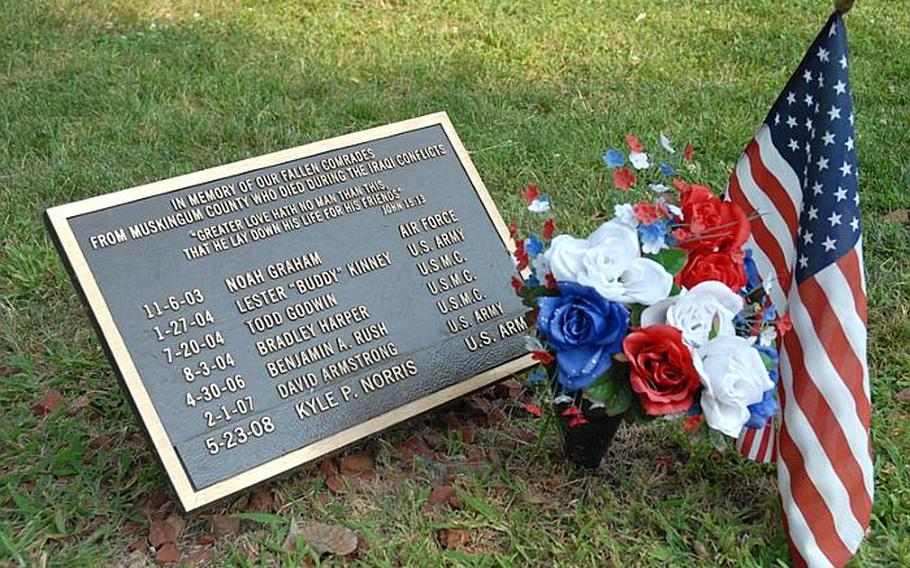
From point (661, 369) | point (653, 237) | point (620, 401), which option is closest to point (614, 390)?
point (620, 401)

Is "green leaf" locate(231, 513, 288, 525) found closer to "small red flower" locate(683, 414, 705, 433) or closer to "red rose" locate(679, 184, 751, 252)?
"small red flower" locate(683, 414, 705, 433)

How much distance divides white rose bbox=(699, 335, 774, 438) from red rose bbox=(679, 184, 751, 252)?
27 cm

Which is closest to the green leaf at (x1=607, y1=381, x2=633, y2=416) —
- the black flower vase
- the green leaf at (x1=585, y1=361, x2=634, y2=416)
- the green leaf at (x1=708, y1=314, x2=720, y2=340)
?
the green leaf at (x1=585, y1=361, x2=634, y2=416)

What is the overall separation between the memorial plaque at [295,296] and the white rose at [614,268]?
1.95ft

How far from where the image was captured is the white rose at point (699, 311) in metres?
2.09

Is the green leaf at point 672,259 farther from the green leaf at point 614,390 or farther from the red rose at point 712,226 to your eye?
the green leaf at point 614,390

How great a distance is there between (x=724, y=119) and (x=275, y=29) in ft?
8.30

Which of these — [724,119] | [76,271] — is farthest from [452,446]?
[724,119]

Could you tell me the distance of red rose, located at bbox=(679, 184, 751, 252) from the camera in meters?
2.24

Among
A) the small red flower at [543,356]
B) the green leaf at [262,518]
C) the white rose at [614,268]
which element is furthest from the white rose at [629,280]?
the green leaf at [262,518]

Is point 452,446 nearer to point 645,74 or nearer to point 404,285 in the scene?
point 404,285

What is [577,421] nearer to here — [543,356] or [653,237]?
[543,356]

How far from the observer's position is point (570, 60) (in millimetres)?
5180

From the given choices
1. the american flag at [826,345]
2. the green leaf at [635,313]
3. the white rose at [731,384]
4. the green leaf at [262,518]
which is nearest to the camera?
the white rose at [731,384]
